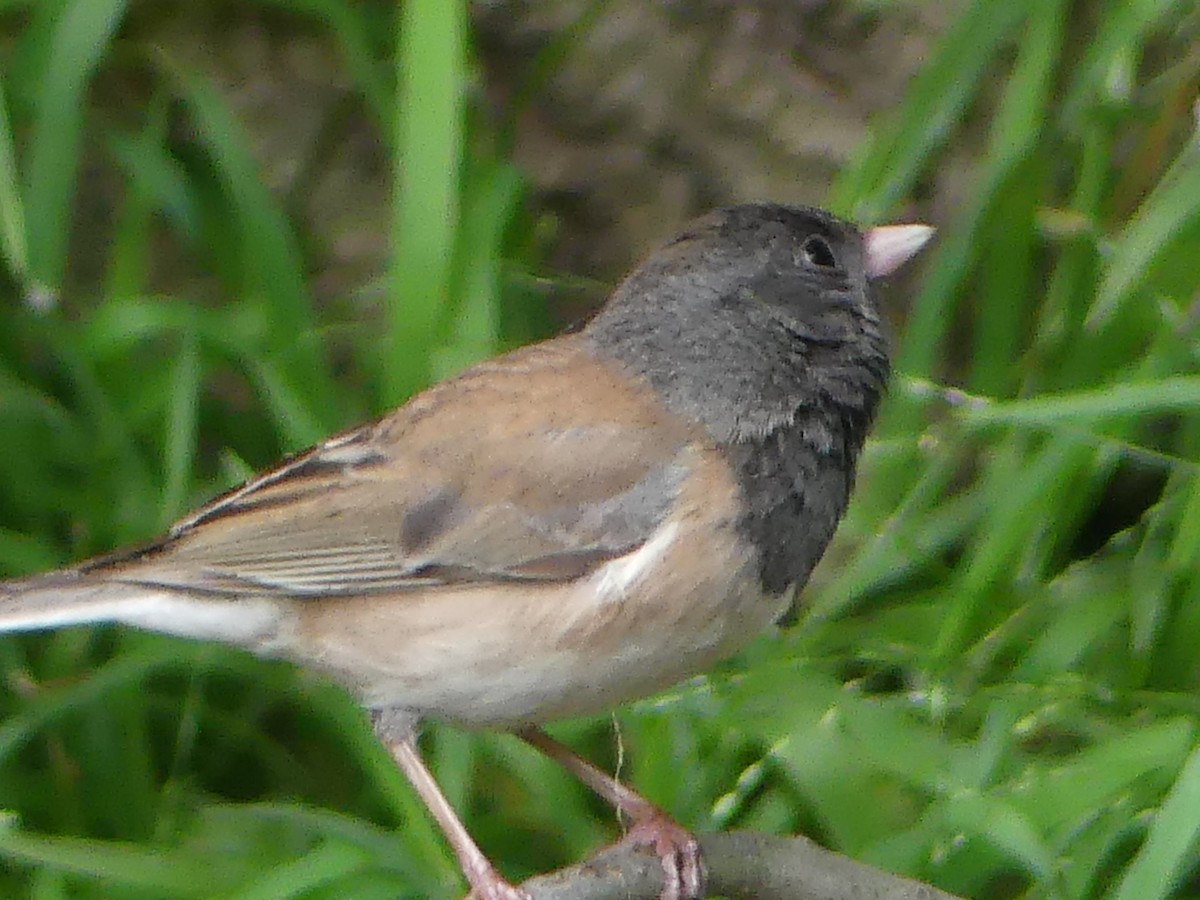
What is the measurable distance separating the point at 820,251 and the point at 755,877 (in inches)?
31.0

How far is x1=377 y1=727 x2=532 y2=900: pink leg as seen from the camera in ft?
6.85

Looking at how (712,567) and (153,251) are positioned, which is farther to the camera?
(153,251)

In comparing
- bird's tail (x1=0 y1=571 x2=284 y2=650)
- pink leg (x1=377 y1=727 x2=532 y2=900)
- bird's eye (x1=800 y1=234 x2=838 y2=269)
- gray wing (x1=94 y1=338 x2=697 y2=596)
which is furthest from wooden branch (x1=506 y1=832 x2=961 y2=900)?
bird's eye (x1=800 y1=234 x2=838 y2=269)

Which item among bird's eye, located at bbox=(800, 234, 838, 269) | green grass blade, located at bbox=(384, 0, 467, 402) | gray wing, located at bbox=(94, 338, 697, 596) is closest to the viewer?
gray wing, located at bbox=(94, 338, 697, 596)

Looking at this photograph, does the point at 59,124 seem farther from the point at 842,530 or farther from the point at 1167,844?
the point at 1167,844

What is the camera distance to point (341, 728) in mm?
2709

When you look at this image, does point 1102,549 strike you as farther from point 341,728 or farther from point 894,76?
point 341,728

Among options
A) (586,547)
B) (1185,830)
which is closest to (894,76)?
(586,547)

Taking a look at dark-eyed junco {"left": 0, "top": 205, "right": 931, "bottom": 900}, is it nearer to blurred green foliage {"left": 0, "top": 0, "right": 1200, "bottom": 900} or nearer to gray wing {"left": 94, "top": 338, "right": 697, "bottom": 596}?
gray wing {"left": 94, "top": 338, "right": 697, "bottom": 596}

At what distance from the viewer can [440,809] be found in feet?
7.09

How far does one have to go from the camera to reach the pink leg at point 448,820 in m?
2.09

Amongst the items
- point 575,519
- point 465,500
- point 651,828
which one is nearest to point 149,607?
point 465,500

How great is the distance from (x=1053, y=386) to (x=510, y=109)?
1.02 metres

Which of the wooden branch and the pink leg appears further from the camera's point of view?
the pink leg
